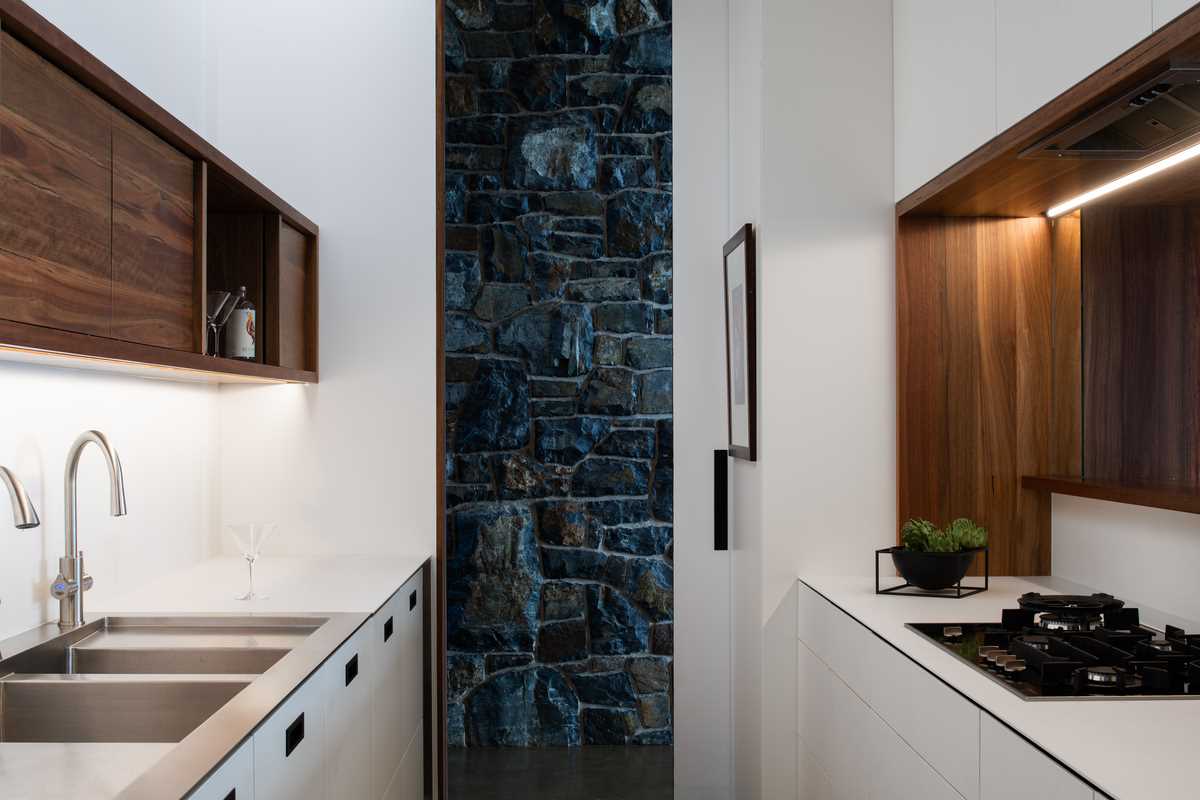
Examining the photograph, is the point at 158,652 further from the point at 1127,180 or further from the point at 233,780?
the point at 1127,180

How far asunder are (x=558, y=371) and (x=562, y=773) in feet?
4.92

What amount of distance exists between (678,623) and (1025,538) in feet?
4.03

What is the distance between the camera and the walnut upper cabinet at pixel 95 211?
1.29 m

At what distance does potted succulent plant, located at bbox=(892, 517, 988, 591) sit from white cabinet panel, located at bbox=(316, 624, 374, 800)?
125 centimetres

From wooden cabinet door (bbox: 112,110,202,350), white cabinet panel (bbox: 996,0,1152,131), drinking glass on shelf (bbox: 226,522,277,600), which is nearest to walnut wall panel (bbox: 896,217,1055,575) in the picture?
white cabinet panel (bbox: 996,0,1152,131)

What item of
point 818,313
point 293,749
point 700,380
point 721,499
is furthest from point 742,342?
point 293,749

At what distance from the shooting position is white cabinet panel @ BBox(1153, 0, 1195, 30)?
124 cm

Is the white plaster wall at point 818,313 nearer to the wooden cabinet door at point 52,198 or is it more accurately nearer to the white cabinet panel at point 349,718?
the white cabinet panel at point 349,718

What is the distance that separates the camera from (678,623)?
3.14 m

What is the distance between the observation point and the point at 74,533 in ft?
6.12

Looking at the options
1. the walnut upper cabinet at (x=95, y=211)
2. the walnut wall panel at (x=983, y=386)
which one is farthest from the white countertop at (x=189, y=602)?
the walnut wall panel at (x=983, y=386)

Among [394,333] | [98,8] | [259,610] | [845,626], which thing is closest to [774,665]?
[845,626]

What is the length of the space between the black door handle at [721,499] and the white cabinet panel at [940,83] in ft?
3.42

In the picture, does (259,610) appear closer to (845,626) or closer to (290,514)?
(290,514)
